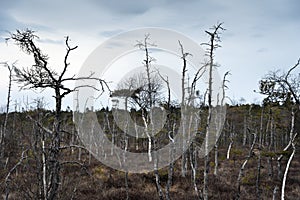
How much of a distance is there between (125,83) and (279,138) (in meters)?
29.2

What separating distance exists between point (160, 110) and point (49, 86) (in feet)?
60.2

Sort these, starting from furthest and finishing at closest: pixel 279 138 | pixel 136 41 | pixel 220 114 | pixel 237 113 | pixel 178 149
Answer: pixel 279 138 → pixel 237 113 → pixel 220 114 → pixel 178 149 → pixel 136 41

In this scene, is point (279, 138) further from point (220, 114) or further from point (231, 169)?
point (231, 169)

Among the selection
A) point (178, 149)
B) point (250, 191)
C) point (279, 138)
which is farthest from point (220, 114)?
point (279, 138)

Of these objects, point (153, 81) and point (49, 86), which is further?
point (153, 81)

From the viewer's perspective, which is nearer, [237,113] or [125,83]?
[125,83]

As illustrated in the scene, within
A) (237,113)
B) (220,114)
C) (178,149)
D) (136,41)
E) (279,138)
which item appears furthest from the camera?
(279,138)

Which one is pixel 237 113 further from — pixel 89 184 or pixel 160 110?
pixel 89 184

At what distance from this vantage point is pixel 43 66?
224 inches

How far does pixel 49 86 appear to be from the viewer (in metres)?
5.63

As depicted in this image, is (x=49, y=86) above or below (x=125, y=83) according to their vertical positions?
below

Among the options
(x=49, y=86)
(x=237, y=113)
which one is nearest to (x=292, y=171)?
(x=237, y=113)

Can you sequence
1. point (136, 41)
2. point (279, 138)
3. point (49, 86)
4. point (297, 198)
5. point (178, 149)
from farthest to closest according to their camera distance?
point (279, 138) < point (178, 149) < point (297, 198) < point (136, 41) < point (49, 86)

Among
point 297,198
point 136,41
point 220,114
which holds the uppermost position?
point 136,41
